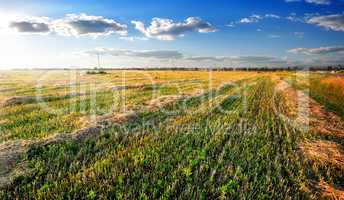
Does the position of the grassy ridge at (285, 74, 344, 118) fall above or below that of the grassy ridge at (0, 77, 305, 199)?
above

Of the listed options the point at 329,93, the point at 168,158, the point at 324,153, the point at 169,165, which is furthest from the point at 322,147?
the point at 329,93

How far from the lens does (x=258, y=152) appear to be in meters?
7.77

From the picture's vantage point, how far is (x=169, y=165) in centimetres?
647

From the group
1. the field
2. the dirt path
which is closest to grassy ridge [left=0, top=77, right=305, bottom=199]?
the field

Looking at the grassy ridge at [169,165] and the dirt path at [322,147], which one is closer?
the grassy ridge at [169,165]

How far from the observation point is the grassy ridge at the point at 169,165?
17.4 ft

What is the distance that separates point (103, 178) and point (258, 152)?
4328 mm

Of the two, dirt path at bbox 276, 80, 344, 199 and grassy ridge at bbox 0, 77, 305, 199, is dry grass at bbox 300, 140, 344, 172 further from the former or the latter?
grassy ridge at bbox 0, 77, 305, 199

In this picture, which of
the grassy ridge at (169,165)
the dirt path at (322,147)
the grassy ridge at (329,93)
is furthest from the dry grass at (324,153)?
the grassy ridge at (329,93)

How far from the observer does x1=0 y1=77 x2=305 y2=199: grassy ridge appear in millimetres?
5293

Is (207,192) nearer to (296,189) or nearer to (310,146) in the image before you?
(296,189)

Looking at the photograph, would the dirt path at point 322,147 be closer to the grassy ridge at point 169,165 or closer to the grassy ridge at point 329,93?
the grassy ridge at point 169,165

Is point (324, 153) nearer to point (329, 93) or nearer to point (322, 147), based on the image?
point (322, 147)

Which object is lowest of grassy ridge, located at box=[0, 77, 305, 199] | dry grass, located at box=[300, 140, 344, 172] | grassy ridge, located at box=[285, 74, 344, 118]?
dry grass, located at box=[300, 140, 344, 172]
